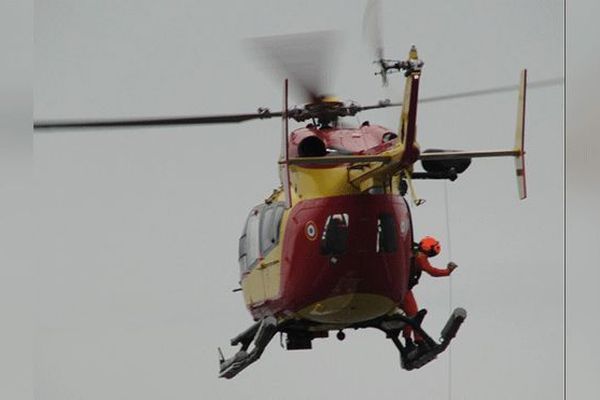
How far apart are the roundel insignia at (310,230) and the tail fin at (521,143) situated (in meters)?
1.00

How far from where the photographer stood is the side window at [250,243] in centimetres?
679

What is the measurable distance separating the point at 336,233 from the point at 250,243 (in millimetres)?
774

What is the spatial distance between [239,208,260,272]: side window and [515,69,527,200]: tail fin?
4.87 feet

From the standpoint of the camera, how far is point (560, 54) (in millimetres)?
6832

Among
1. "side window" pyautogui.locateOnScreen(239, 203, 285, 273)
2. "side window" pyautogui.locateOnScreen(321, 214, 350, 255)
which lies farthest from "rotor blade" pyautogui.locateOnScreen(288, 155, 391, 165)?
"side window" pyautogui.locateOnScreen(239, 203, 285, 273)

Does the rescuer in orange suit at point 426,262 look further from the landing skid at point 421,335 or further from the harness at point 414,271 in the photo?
the landing skid at point 421,335

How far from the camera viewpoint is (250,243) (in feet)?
22.5

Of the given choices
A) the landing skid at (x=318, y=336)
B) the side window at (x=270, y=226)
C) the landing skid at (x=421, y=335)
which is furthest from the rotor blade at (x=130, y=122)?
the landing skid at (x=421, y=335)

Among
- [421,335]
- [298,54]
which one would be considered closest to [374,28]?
[298,54]

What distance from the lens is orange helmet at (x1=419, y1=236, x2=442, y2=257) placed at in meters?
6.76

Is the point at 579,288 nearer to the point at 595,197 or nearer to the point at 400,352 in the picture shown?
the point at 595,197

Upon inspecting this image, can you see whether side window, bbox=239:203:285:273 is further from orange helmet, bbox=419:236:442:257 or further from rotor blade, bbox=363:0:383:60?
rotor blade, bbox=363:0:383:60

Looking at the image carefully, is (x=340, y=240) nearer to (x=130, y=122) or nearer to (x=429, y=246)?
(x=429, y=246)

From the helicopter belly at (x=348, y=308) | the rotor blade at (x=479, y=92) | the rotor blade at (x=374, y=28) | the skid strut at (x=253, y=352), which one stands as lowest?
the skid strut at (x=253, y=352)
